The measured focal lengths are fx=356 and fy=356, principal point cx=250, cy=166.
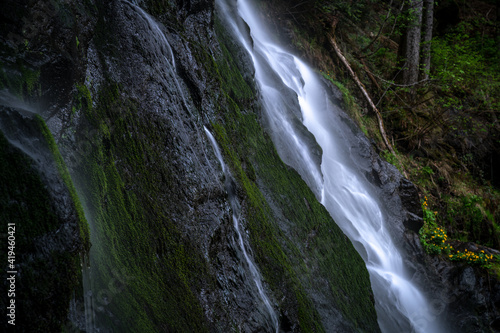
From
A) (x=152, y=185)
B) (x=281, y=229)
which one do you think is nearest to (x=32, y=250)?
(x=152, y=185)

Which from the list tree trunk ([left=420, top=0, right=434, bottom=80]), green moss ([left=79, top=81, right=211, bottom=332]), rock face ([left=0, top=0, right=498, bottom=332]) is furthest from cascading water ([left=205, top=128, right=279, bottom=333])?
tree trunk ([left=420, top=0, right=434, bottom=80])

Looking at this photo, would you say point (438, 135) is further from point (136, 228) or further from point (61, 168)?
point (61, 168)

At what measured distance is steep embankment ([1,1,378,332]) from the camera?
2.35 m

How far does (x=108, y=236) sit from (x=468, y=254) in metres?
7.97

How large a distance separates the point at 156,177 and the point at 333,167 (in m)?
5.24

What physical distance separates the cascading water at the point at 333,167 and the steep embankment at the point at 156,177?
1563 mm

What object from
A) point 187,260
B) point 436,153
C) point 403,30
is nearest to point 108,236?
point 187,260

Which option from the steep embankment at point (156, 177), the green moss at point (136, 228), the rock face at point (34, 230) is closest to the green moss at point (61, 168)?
the rock face at point (34, 230)

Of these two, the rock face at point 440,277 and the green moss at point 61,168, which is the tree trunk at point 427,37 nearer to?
the rock face at point 440,277

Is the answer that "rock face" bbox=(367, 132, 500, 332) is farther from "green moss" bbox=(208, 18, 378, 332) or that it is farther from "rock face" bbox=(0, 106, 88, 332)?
"rock face" bbox=(0, 106, 88, 332)

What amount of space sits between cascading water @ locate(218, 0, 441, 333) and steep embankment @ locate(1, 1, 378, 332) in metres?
1.56

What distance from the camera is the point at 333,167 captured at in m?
7.51

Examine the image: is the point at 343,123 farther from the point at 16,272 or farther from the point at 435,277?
the point at 16,272

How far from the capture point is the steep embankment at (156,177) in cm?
235
